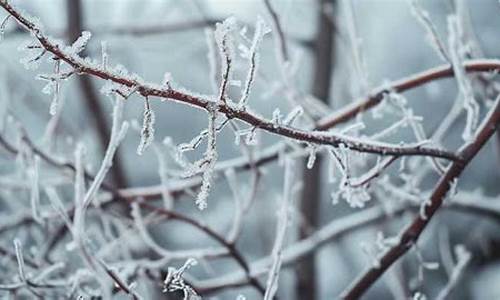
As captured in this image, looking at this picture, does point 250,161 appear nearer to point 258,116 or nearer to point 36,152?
point 36,152

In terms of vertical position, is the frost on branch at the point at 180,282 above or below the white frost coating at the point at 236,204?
below

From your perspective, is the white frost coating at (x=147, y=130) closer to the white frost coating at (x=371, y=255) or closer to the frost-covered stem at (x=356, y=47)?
the white frost coating at (x=371, y=255)

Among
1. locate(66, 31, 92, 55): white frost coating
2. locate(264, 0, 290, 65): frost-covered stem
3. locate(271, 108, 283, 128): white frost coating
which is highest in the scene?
locate(264, 0, 290, 65): frost-covered stem

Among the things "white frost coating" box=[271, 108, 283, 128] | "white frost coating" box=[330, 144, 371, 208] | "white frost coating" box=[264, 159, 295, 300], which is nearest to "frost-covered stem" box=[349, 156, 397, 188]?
"white frost coating" box=[330, 144, 371, 208]

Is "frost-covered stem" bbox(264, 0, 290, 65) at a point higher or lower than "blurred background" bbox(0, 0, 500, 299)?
lower

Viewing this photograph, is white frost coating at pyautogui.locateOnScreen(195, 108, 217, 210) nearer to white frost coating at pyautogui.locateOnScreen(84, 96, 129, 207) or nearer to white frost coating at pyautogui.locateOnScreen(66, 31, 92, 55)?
white frost coating at pyautogui.locateOnScreen(66, 31, 92, 55)

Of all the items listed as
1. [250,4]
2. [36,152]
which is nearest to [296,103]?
[36,152]

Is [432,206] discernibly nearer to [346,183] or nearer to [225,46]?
[346,183]

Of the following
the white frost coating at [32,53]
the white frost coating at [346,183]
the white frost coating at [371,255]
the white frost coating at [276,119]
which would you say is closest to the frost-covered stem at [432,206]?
the white frost coating at [371,255]

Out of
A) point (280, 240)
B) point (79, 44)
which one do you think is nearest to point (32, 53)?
point (79, 44)
